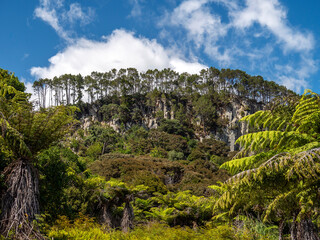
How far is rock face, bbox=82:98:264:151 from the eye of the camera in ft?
160

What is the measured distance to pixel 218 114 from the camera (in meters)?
52.2

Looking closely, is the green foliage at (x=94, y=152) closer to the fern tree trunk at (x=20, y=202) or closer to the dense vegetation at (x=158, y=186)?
the dense vegetation at (x=158, y=186)

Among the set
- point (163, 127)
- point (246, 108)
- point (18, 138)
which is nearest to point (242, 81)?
point (246, 108)

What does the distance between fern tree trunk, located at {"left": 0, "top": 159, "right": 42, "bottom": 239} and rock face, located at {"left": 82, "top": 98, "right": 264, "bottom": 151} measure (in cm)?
4336

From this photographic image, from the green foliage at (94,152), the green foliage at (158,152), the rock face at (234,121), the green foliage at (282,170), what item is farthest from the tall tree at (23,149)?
the rock face at (234,121)

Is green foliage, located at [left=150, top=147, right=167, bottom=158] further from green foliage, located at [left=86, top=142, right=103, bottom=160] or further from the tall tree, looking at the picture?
the tall tree

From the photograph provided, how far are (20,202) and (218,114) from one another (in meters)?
49.9

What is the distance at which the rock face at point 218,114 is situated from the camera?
4866 cm

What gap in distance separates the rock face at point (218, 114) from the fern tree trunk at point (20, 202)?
43.4m

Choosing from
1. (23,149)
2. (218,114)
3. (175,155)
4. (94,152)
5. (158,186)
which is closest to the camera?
(23,149)

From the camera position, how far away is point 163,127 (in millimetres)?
44219

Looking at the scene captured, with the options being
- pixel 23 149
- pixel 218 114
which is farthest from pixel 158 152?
pixel 23 149

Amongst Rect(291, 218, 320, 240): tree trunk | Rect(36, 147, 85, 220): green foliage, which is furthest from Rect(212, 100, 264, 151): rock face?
Rect(291, 218, 320, 240): tree trunk

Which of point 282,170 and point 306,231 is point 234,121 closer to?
point 306,231
